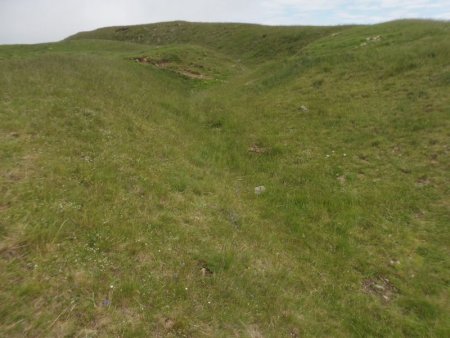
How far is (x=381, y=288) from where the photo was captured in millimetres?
8711

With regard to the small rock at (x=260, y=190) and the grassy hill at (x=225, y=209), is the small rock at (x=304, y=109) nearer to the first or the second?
the grassy hill at (x=225, y=209)

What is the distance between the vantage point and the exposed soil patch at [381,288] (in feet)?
27.9

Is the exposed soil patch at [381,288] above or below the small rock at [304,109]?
below

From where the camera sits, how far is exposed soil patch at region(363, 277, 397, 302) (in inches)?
334

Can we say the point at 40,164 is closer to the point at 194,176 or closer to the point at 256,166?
the point at 194,176

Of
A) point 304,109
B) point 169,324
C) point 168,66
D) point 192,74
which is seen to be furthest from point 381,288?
point 168,66

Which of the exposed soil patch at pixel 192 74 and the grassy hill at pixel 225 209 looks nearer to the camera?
the grassy hill at pixel 225 209

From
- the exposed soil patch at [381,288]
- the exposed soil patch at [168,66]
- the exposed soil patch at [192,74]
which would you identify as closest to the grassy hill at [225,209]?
the exposed soil patch at [381,288]

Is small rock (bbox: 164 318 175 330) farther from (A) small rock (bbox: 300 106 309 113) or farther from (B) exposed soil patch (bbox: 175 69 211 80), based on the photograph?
(B) exposed soil patch (bbox: 175 69 211 80)

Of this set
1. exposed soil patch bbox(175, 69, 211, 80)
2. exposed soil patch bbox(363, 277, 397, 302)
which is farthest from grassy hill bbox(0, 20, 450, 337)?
exposed soil patch bbox(175, 69, 211, 80)

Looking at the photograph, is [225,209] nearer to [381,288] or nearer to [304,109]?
[381,288]

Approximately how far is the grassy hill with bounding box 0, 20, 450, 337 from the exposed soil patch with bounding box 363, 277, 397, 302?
5cm

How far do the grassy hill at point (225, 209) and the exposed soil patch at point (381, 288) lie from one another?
0.17 feet

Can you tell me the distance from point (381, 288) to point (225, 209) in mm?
4963
